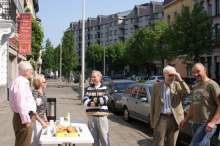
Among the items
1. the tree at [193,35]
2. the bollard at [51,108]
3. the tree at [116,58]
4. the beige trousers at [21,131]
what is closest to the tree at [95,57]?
the tree at [116,58]

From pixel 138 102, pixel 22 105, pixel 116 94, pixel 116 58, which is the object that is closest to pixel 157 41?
pixel 116 94

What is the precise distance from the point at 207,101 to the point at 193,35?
2962 cm

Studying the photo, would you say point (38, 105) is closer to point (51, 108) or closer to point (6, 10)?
point (51, 108)

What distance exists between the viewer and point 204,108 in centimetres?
520

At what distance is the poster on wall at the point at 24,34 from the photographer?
25.0 meters

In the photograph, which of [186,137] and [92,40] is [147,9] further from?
[186,137]

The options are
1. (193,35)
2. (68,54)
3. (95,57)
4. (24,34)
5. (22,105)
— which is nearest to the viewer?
(22,105)

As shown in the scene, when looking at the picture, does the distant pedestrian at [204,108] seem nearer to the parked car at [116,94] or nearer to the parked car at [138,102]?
the parked car at [138,102]

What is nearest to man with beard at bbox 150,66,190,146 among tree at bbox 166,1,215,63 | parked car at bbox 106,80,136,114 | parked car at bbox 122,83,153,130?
parked car at bbox 122,83,153,130

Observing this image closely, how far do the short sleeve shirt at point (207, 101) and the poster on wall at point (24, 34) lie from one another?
2122cm

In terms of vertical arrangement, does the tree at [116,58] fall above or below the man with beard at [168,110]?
above

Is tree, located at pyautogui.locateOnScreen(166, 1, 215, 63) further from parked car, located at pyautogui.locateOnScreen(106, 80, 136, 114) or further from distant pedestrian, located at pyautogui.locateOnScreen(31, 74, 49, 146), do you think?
distant pedestrian, located at pyautogui.locateOnScreen(31, 74, 49, 146)

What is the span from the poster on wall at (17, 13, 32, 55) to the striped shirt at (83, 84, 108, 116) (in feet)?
64.3

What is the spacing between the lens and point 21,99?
5094 millimetres
